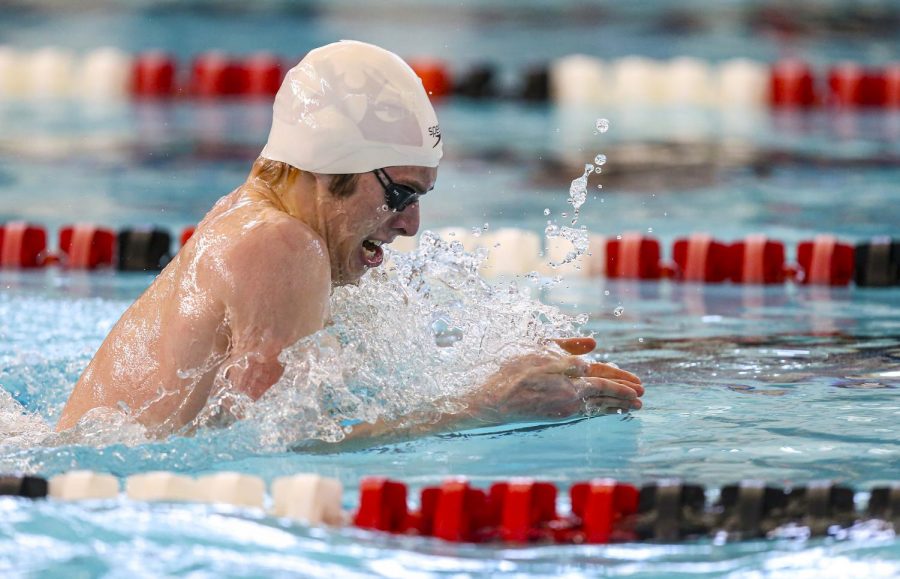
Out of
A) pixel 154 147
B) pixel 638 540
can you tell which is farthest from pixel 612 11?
pixel 638 540

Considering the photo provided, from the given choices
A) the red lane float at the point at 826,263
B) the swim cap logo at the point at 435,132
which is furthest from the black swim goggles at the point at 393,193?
the red lane float at the point at 826,263

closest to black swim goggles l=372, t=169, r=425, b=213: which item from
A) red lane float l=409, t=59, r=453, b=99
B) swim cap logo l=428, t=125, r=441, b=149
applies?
Answer: swim cap logo l=428, t=125, r=441, b=149

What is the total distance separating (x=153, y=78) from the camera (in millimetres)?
8992

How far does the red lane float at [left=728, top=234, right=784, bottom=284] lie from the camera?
5086 mm

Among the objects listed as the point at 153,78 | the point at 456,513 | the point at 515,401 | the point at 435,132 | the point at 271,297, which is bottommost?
the point at 456,513

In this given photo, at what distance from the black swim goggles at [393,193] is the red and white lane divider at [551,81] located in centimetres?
597

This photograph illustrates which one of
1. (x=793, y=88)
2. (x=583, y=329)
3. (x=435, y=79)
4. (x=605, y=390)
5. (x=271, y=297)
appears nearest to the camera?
(x=271, y=297)

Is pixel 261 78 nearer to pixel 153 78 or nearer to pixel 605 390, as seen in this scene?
pixel 153 78

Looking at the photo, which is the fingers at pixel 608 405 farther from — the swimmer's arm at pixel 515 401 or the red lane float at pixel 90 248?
the red lane float at pixel 90 248

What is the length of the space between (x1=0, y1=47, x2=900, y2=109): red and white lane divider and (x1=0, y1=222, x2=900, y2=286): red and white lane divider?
3519 millimetres

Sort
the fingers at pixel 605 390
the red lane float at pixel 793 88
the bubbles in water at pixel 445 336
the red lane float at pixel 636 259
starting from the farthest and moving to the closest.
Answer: the red lane float at pixel 793 88
the red lane float at pixel 636 259
the bubbles in water at pixel 445 336
the fingers at pixel 605 390

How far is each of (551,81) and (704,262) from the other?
13.0ft

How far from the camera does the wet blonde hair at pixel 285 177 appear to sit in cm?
285

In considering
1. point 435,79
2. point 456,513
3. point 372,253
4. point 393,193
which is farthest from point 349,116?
point 435,79
